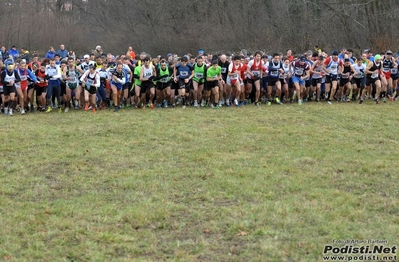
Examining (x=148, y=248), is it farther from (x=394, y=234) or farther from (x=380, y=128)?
(x=380, y=128)


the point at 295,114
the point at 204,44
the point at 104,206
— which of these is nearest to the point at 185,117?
the point at 295,114

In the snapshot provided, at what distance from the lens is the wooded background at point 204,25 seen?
3694 centimetres

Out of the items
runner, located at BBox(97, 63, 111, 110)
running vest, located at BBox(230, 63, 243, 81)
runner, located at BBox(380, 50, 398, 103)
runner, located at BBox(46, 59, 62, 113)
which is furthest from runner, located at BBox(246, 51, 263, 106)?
runner, located at BBox(46, 59, 62, 113)

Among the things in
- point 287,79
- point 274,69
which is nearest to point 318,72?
point 287,79

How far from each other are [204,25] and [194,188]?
34.6 metres

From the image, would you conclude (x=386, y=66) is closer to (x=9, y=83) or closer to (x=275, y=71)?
(x=275, y=71)

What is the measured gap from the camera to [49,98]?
1730cm

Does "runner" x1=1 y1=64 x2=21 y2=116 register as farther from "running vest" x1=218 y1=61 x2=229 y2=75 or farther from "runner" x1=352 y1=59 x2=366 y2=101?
"runner" x1=352 y1=59 x2=366 y2=101

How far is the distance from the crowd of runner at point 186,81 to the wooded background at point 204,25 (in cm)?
1713

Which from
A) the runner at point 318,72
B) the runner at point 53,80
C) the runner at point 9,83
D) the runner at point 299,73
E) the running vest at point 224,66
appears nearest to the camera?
the runner at point 9,83

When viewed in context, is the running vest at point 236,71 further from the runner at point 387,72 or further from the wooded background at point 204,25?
the wooded background at point 204,25

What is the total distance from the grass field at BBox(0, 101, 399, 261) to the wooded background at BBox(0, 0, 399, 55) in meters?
24.3

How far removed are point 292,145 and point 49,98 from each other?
931 centimetres

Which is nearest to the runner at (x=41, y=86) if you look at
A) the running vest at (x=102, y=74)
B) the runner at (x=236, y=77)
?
the running vest at (x=102, y=74)
